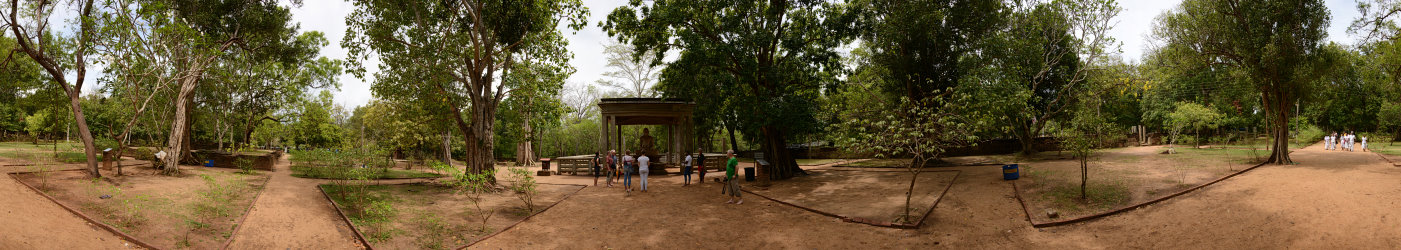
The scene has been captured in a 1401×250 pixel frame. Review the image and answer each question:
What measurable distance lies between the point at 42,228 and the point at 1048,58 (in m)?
30.2

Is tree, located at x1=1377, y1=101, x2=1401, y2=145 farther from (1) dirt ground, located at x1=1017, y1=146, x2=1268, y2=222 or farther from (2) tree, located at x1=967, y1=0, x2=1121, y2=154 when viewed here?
(1) dirt ground, located at x1=1017, y1=146, x2=1268, y2=222

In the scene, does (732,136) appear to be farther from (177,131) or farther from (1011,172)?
(177,131)

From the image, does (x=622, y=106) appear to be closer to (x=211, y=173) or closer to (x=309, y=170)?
(x=309, y=170)

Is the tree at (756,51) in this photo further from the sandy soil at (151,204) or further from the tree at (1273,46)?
the sandy soil at (151,204)

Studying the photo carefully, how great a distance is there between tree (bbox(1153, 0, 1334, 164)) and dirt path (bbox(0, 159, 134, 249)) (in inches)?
899

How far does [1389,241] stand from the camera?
696 cm

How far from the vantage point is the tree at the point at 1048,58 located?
20000mm

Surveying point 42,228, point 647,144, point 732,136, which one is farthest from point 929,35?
point 42,228

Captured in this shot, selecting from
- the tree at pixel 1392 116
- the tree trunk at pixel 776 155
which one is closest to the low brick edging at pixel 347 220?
the tree trunk at pixel 776 155

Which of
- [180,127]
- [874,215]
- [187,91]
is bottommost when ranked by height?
[874,215]

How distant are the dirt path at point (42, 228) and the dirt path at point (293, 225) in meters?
1.37

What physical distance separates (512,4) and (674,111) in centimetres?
758

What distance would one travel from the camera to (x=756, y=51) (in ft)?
57.1

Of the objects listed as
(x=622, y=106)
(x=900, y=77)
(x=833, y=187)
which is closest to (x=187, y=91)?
(x=622, y=106)
